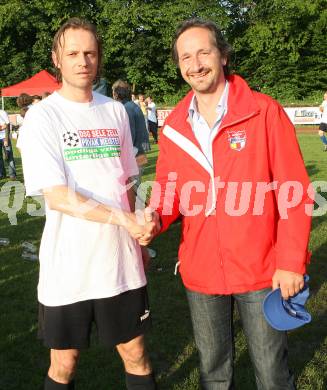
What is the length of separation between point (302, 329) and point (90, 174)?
2.80 meters

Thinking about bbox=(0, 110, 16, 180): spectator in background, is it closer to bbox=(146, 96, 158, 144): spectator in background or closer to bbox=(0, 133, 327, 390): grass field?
bbox=(0, 133, 327, 390): grass field

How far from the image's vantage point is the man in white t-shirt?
8.34ft

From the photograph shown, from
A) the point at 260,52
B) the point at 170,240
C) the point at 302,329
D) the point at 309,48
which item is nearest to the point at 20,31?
the point at 260,52

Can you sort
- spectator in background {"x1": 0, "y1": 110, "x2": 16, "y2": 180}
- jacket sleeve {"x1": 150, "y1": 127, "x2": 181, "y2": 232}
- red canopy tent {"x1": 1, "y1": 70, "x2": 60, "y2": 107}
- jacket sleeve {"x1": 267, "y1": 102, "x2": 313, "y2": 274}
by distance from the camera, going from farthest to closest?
red canopy tent {"x1": 1, "y1": 70, "x2": 60, "y2": 107} → spectator in background {"x1": 0, "y1": 110, "x2": 16, "y2": 180} → jacket sleeve {"x1": 150, "y1": 127, "x2": 181, "y2": 232} → jacket sleeve {"x1": 267, "y1": 102, "x2": 313, "y2": 274}

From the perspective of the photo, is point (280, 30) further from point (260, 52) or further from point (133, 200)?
Result: point (133, 200)

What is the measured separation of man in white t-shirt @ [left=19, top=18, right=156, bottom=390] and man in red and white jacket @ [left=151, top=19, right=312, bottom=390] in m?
0.27

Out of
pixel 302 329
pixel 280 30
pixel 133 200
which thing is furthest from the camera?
pixel 280 30

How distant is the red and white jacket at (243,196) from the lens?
2.49 meters

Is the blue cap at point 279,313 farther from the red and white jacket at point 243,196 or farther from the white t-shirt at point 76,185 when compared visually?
the white t-shirt at point 76,185

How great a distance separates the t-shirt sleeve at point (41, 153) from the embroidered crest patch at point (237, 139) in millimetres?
795

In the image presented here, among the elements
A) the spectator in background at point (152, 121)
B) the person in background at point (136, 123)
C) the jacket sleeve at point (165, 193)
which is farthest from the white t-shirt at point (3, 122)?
the jacket sleeve at point (165, 193)

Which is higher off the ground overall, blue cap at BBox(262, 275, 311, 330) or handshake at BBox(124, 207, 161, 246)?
handshake at BBox(124, 207, 161, 246)

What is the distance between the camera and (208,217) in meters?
2.64

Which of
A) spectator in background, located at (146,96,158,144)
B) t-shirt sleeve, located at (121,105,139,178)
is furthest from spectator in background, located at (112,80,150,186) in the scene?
spectator in background, located at (146,96,158,144)
